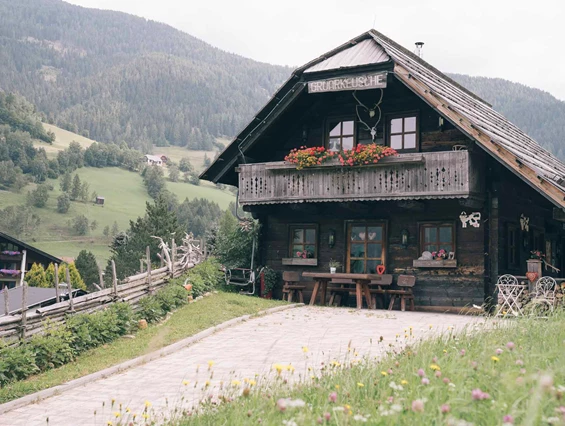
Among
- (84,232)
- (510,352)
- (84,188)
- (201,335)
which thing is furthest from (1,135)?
(510,352)

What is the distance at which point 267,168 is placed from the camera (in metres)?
20.2

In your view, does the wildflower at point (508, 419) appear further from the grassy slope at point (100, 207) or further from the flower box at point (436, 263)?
the grassy slope at point (100, 207)

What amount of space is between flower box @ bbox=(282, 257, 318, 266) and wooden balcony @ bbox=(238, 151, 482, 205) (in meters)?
2.01

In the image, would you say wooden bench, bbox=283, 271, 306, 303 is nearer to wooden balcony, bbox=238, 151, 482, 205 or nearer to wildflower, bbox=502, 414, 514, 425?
wooden balcony, bbox=238, 151, 482, 205

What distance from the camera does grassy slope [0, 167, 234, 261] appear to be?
90.1 m

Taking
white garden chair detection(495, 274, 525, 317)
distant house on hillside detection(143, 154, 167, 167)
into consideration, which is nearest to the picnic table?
white garden chair detection(495, 274, 525, 317)

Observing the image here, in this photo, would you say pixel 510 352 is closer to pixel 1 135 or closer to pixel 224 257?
pixel 224 257

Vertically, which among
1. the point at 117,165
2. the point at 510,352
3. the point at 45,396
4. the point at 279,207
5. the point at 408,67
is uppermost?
the point at 117,165

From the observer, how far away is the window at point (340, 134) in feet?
68.2

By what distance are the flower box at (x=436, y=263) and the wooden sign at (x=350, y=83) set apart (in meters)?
4.50

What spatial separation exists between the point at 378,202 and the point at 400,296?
259 centimetres

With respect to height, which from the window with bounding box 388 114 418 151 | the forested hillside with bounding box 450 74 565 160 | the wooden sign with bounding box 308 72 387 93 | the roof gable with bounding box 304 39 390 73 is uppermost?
the forested hillside with bounding box 450 74 565 160

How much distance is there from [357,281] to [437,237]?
94.6 inches

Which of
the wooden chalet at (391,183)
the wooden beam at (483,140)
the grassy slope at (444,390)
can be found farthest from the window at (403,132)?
the grassy slope at (444,390)
